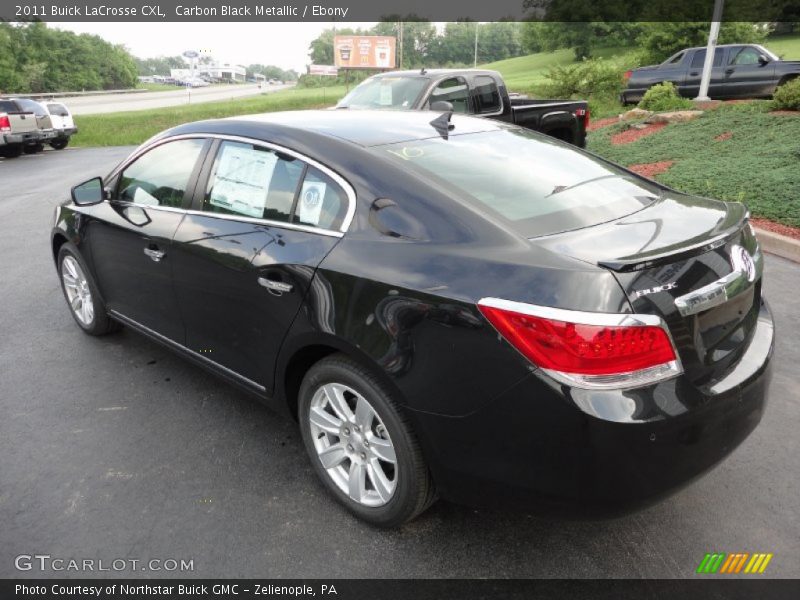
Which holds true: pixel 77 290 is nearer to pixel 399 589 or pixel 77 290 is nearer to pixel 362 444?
pixel 362 444

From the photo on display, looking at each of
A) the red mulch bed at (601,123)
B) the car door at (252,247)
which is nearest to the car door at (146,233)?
the car door at (252,247)

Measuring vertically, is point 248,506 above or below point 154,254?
below

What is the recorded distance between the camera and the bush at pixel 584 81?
840 inches

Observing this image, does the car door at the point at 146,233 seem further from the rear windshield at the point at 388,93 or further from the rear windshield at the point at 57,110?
the rear windshield at the point at 57,110

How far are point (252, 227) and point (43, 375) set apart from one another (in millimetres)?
2173

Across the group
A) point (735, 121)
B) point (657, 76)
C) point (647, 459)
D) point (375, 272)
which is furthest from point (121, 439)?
point (657, 76)

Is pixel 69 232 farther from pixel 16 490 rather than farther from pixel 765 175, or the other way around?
pixel 765 175

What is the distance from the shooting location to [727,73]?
16.9 metres

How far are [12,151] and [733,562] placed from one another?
22.2 m

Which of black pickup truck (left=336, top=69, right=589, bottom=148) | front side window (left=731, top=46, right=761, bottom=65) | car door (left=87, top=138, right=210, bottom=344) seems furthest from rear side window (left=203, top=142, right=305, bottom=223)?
front side window (left=731, top=46, right=761, bottom=65)

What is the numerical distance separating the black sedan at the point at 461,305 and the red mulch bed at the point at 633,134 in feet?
34.4

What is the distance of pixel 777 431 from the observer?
3.33 metres

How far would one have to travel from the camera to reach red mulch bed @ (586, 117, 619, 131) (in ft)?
51.2

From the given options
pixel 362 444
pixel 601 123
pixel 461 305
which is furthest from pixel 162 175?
pixel 601 123
